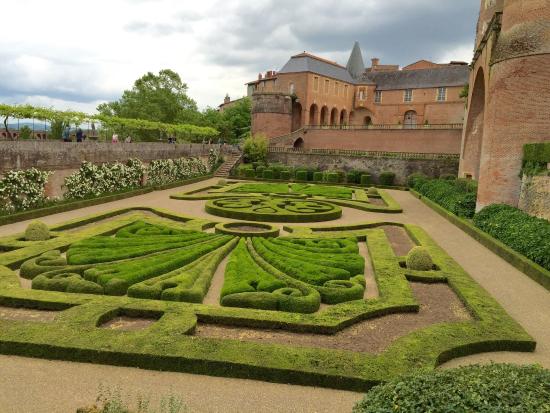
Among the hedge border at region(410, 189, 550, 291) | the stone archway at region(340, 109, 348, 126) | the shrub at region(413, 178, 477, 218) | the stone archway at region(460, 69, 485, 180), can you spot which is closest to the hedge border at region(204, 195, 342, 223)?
the hedge border at region(410, 189, 550, 291)

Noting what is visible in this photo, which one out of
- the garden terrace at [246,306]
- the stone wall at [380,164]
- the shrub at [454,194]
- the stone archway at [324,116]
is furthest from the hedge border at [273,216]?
the stone archway at [324,116]

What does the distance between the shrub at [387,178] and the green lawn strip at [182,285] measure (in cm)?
2545

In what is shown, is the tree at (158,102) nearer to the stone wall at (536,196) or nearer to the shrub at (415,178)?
the shrub at (415,178)

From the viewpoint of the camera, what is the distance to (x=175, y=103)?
52.9 m

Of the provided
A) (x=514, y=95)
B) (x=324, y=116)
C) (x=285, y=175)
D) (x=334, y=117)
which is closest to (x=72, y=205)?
(x=514, y=95)

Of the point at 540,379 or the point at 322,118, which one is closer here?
Answer: the point at 540,379

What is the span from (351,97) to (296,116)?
932 centimetres

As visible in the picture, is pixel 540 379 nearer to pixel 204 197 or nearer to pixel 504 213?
pixel 504 213

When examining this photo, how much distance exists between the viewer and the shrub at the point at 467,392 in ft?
10.6

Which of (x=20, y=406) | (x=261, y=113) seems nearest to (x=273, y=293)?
(x=20, y=406)

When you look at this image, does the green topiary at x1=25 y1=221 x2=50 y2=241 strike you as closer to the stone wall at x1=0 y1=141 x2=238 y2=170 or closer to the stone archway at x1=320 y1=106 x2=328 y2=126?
the stone wall at x1=0 y1=141 x2=238 y2=170

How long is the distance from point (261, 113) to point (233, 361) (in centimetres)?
4236

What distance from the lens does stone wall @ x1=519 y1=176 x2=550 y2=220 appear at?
14.3 meters

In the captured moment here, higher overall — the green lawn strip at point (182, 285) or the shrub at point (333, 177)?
the shrub at point (333, 177)
